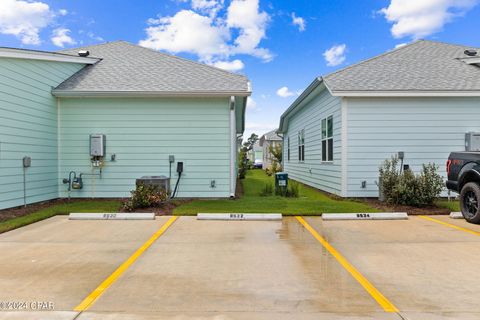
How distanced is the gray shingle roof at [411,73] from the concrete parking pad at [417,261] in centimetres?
475

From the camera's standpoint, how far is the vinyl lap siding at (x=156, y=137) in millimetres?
10617

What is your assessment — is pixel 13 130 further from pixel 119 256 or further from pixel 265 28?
pixel 265 28

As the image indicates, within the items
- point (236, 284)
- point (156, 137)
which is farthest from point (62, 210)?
point (236, 284)

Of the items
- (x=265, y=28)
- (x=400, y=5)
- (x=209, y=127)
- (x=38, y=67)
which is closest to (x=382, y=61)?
(x=400, y=5)

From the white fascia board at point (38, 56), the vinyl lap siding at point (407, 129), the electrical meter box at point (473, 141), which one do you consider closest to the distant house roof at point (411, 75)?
the vinyl lap siding at point (407, 129)

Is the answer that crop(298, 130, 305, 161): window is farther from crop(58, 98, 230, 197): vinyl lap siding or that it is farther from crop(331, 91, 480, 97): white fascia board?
crop(58, 98, 230, 197): vinyl lap siding

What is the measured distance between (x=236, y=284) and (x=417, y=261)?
8.70 ft

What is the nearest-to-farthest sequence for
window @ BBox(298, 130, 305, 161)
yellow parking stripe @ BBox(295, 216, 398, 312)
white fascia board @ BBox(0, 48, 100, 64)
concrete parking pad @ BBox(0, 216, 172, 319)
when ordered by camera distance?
yellow parking stripe @ BBox(295, 216, 398, 312) < concrete parking pad @ BBox(0, 216, 172, 319) < white fascia board @ BBox(0, 48, 100, 64) < window @ BBox(298, 130, 305, 161)

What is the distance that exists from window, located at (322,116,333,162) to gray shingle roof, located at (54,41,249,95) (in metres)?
3.39

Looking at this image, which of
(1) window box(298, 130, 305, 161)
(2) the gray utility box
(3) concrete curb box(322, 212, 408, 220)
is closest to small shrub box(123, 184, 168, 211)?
(2) the gray utility box

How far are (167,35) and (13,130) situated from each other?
1000 cm

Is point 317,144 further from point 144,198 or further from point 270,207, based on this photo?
point 144,198

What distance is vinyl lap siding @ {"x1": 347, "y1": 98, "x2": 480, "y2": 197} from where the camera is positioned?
1054 centimetres

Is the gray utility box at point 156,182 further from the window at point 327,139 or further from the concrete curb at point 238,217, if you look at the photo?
the window at point 327,139
